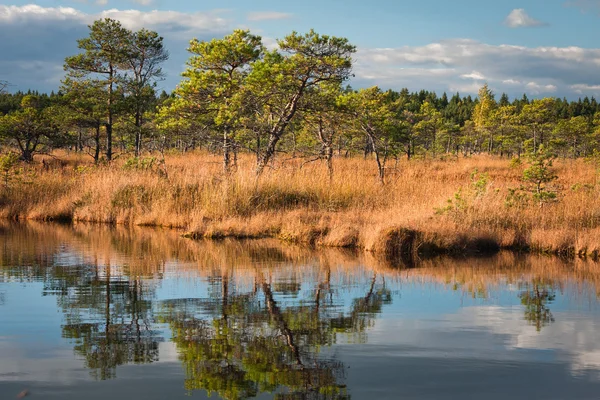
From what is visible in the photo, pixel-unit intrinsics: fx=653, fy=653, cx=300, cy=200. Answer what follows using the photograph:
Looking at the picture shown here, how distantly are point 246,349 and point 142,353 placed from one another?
927mm

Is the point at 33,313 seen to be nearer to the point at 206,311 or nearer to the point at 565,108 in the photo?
the point at 206,311

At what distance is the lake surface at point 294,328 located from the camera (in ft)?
16.7

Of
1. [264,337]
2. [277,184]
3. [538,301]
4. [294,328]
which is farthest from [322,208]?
[264,337]

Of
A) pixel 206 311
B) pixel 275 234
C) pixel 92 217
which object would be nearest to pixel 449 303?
pixel 206 311

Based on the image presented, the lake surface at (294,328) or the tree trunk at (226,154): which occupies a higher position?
the tree trunk at (226,154)

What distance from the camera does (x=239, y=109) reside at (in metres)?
21.6

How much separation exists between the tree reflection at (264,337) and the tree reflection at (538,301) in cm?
177

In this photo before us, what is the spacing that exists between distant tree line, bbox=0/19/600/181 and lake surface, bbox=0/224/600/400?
30.5ft

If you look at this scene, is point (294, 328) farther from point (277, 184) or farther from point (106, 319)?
point (277, 184)

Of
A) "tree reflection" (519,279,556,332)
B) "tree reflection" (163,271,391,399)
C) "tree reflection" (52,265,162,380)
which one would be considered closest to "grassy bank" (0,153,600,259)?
"tree reflection" (519,279,556,332)

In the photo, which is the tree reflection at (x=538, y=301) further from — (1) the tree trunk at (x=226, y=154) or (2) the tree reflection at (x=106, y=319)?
(1) the tree trunk at (x=226, y=154)

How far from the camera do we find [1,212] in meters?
21.3

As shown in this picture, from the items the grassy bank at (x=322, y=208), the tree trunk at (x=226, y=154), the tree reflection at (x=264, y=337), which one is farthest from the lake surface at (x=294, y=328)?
the tree trunk at (x=226, y=154)

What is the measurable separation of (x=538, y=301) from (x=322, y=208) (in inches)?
381
